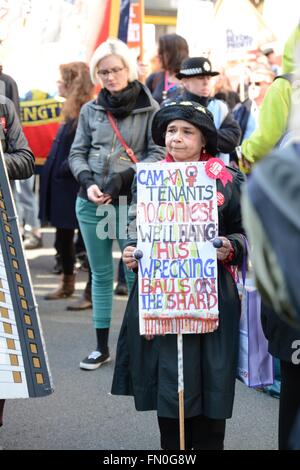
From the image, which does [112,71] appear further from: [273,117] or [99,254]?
[273,117]

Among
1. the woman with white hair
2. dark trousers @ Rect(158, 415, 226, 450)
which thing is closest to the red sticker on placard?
dark trousers @ Rect(158, 415, 226, 450)

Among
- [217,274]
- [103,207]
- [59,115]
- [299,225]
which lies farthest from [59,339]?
[299,225]

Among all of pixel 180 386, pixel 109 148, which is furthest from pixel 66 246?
pixel 180 386

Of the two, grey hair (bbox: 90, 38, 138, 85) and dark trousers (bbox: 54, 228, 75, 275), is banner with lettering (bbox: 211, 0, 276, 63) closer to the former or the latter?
dark trousers (bbox: 54, 228, 75, 275)

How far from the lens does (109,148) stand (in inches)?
199

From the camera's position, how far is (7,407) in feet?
15.0

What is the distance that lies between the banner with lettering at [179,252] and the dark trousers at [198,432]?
0.39m

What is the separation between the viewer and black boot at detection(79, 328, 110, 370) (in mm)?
5227

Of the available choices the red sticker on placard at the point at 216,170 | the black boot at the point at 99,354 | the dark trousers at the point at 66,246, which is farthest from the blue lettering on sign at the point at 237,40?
the red sticker on placard at the point at 216,170

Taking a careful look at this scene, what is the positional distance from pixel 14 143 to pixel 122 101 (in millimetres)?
1124

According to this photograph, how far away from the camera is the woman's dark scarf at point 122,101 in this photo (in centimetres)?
499

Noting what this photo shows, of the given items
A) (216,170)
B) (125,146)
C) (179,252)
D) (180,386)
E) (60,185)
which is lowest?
(60,185)

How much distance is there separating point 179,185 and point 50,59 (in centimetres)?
436
